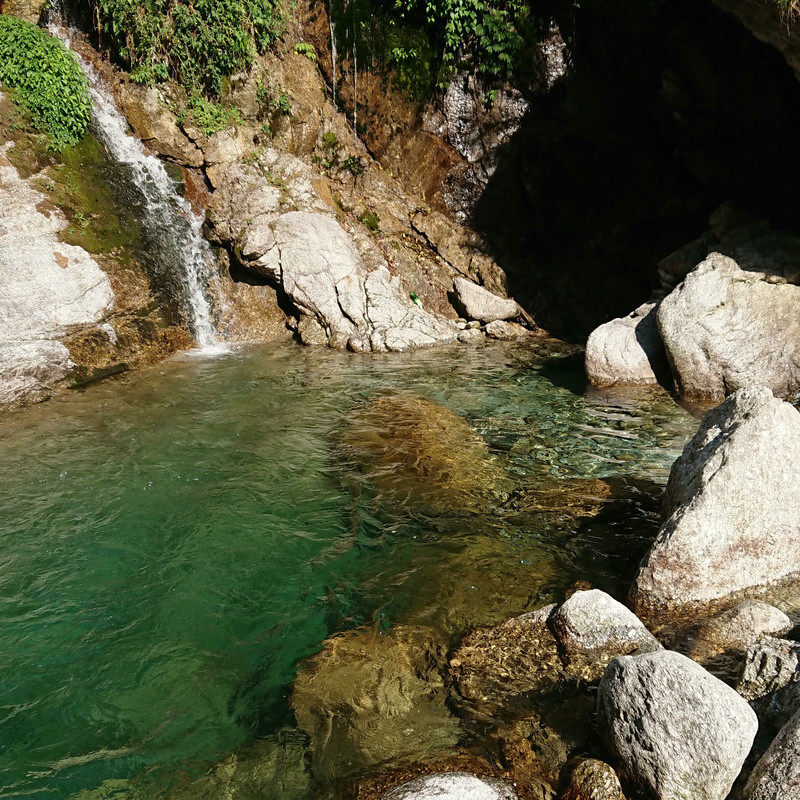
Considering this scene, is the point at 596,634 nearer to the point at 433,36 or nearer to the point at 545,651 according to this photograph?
the point at 545,651

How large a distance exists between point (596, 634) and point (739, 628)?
2.99 ft

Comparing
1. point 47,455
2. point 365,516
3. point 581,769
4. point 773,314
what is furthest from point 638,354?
point 47,455

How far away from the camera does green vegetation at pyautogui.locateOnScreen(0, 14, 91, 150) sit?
462 inches

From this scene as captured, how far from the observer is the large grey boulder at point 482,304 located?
13906 millimetres

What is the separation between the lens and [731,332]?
9.27 m

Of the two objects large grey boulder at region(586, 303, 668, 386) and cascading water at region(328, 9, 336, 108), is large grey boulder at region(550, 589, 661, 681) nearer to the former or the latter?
large grey boulder at region(586, 303, 668, 386)

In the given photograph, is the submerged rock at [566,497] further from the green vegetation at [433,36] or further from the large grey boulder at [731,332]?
the green vegetation at [433,36]

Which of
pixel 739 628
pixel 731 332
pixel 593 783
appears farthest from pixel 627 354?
pixel 593 783

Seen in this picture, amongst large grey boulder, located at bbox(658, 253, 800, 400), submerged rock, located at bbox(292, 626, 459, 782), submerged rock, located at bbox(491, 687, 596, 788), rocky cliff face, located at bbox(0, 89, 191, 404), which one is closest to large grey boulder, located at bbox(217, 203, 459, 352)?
rocky cliff face, located at bbox(0, 89, 191, 404)

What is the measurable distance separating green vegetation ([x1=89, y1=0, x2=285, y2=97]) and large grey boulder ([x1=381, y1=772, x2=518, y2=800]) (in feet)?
48.7

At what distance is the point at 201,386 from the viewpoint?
994cm

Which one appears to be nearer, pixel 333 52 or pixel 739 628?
pixel 739 628

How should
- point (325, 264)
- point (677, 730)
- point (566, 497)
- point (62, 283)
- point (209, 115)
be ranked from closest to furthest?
point (677, 730)
point (566, 497)
point (62, 283)
point (325, 264)
point (209, 115)

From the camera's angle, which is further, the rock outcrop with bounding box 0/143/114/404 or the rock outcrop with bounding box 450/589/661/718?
the rock outcrop with bounding box 0/143/114/404
